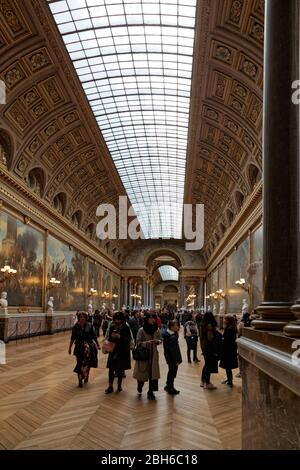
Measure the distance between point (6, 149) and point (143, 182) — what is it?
1805 centimetres

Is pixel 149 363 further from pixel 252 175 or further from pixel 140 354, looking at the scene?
pixel 252 175

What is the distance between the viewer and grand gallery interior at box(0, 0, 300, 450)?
3.67 m

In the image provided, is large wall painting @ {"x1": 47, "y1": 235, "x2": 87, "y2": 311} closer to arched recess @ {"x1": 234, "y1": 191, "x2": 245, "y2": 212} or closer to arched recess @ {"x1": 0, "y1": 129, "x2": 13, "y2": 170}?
arched recess @ {"x1": 0, "y1": 129, "x2": 13, "y2": 170}

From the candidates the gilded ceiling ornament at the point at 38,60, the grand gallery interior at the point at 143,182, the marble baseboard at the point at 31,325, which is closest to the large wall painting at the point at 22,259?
the grand gallery interior at the point at 143,182

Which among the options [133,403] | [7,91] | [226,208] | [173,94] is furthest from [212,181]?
[133,403]

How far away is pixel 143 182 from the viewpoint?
35.8 metres

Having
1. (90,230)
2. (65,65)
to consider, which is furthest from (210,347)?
(90,230)

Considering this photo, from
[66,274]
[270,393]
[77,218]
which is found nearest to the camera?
[270,393]

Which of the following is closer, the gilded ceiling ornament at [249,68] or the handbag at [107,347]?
the handbag at [107,347]

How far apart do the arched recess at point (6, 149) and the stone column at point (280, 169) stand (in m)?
15.7

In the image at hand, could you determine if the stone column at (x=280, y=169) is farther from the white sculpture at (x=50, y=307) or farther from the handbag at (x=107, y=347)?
the white sculpture at (x=50, y=307)

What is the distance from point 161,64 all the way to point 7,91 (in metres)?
7.29

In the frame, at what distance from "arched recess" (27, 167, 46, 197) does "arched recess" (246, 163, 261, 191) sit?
10.2 m

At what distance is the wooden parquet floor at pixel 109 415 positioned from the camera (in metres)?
5.27
